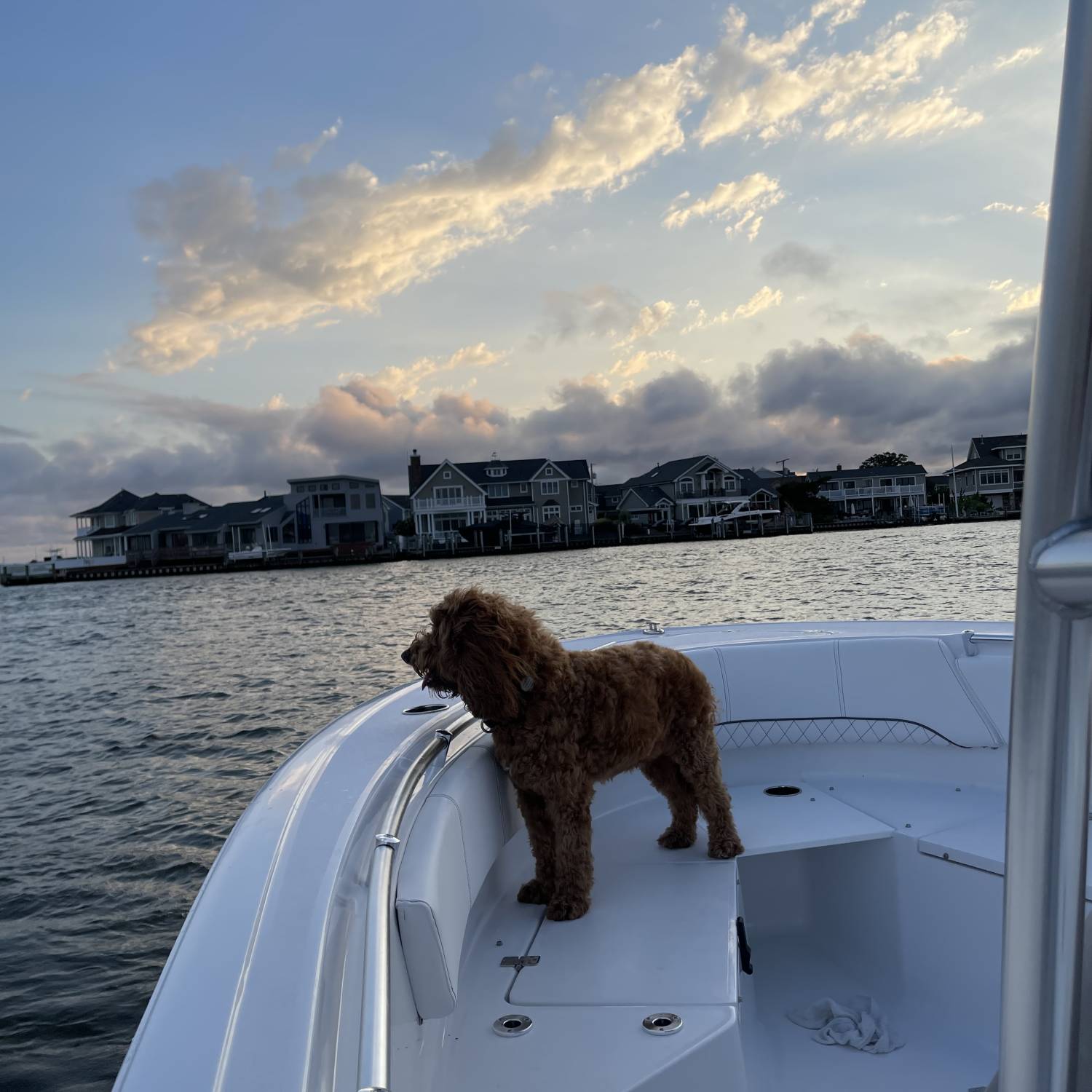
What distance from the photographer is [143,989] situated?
521cm

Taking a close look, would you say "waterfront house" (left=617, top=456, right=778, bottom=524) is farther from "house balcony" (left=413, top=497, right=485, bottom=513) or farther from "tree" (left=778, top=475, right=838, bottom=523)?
"house balcony" (left=413, top=497, right=485, bottom=513)

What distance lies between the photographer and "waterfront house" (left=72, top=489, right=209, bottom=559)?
258ft

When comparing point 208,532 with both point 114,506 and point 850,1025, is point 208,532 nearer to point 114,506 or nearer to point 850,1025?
point 114,506

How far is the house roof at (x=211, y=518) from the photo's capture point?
71.3 m

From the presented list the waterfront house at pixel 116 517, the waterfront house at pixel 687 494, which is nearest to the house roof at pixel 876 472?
the waterfront house at pixel 687 494

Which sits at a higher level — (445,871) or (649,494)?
(649,494)

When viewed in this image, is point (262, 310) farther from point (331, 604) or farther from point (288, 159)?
point (331, 604)

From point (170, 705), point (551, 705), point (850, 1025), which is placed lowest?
point (170, 705)

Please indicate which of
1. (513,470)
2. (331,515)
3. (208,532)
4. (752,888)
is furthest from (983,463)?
(752,888)

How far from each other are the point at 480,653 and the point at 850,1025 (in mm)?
1666

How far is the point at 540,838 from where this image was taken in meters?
2.73

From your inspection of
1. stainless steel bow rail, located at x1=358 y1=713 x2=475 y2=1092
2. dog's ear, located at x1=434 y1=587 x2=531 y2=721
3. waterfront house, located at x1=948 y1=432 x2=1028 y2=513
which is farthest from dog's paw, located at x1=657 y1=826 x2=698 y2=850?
waterfront house, located at x1=948 y1=432 x2=1028 y2=513

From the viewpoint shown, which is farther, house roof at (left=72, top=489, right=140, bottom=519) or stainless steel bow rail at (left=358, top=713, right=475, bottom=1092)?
house roof at (left=72, top=489, right=140, bottom=519)

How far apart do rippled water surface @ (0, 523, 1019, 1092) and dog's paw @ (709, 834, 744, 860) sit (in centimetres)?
267
